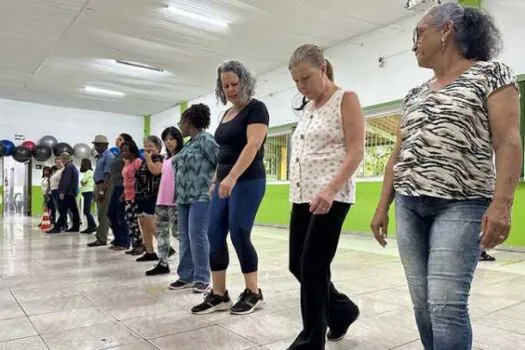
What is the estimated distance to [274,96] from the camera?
31.5ft

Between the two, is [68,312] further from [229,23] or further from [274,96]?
[274,96]

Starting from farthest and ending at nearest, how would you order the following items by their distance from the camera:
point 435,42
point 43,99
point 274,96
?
point 43,99 → point 274,96 → point 435,42

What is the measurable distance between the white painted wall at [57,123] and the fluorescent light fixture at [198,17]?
328 inches

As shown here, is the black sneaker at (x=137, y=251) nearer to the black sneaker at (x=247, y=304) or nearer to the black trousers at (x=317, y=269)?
the black sneaker at (x=247, y=304)

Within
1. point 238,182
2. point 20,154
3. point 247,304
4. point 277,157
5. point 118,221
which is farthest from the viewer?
point 20,154

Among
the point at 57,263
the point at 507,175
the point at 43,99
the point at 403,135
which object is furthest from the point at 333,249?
the point at 43,99

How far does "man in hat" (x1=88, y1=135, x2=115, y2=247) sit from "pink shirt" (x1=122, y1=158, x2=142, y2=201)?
0.87 m

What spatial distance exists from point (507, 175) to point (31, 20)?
7.59 metres

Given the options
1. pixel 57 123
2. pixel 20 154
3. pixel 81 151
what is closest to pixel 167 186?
pixel 20 154

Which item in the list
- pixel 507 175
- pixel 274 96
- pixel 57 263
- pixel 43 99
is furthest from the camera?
pixel 43 99

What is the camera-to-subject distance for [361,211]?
7441 mm

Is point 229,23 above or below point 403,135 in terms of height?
above

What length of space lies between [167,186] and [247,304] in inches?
52.4

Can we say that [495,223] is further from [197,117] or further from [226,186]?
[197,117]
